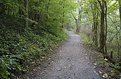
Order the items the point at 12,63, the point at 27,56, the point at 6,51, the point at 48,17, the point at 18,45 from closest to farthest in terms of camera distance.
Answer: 1. the point at 12,63
2. the point at 6,51
3. the point at 27,56
4. the point at 18,45
5. the point at 48,17

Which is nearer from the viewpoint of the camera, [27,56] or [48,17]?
[27,56]

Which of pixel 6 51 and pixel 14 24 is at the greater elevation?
pixel 14 24

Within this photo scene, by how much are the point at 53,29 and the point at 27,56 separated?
44.0 feet

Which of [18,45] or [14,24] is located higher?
[14,24]

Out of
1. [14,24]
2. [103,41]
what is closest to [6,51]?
[14,24]

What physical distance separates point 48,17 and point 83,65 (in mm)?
10641

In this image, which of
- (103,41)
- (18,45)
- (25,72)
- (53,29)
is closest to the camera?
(25,72)

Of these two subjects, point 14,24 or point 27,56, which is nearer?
point 27,56

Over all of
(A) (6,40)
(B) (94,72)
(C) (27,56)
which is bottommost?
(B) (94,72)

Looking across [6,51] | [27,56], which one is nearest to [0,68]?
[6,51]

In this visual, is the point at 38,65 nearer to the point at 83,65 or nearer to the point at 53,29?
the point at 83,65

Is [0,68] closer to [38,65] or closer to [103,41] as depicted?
[38,65]

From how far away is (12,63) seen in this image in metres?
8.04

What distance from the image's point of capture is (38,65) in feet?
33.6
